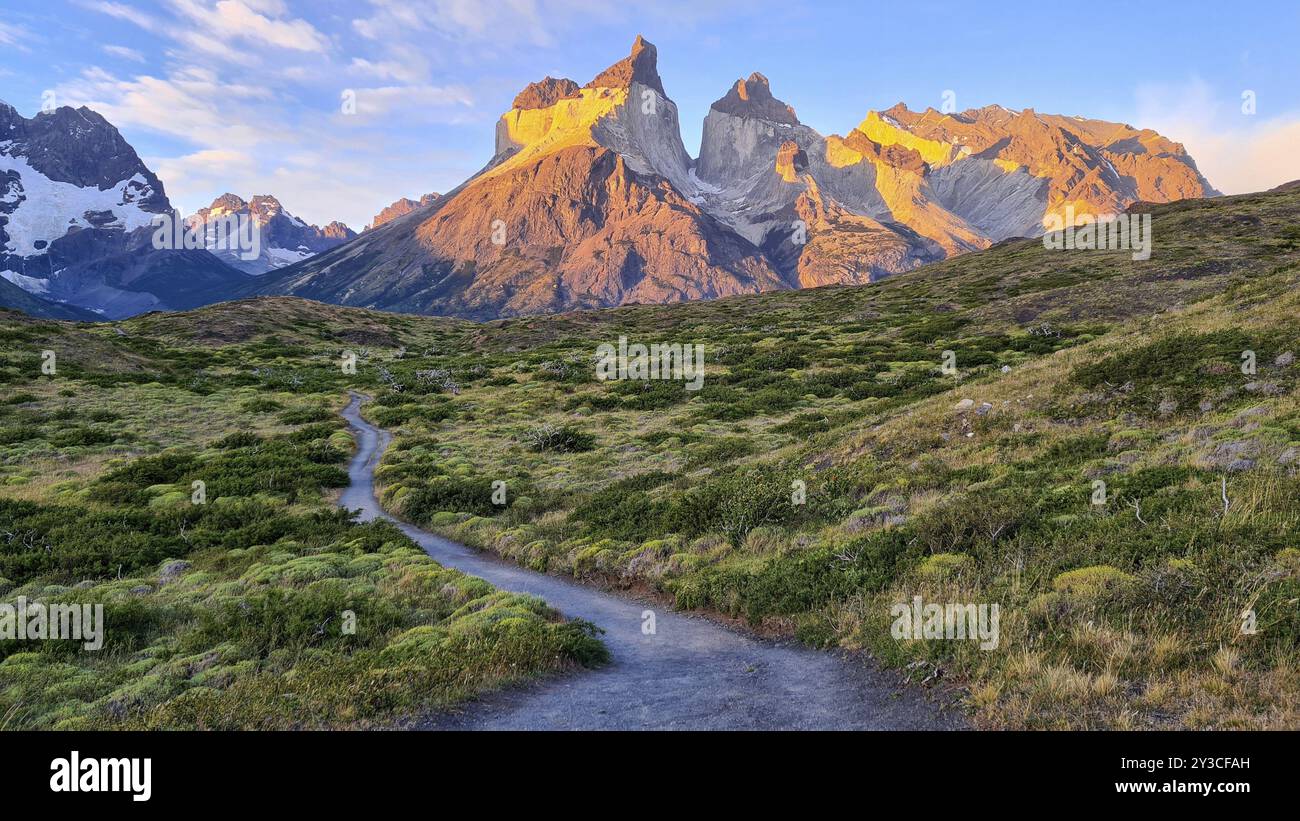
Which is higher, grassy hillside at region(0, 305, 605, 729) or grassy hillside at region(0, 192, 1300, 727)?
grassy hillside at region(0, 192, 1300, 727)

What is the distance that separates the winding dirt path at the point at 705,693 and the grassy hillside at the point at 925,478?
668mm

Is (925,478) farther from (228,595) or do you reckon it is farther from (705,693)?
(228,595)

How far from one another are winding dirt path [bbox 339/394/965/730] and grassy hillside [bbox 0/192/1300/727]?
2.19 ft

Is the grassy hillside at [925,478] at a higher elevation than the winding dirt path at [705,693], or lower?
higher

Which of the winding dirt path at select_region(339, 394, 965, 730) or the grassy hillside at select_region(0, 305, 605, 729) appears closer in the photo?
the winding dirt path at select_region(339, 394, 965, 730)

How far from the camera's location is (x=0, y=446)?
32.4 meters

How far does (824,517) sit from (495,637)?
28.1 ft

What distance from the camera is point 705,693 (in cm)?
909

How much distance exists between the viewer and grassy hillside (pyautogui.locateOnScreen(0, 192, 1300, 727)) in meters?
8.05

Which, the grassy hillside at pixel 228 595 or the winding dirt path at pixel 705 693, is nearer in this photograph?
the winding dirt path at pixel 705 693

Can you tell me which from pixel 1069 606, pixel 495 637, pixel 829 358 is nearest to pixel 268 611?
pixel 495 637

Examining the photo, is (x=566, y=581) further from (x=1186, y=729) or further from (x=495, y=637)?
(x=1186, y=729)

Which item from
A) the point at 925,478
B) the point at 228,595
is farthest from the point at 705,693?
the point at 228,595

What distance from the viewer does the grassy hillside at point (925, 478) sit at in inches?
317
